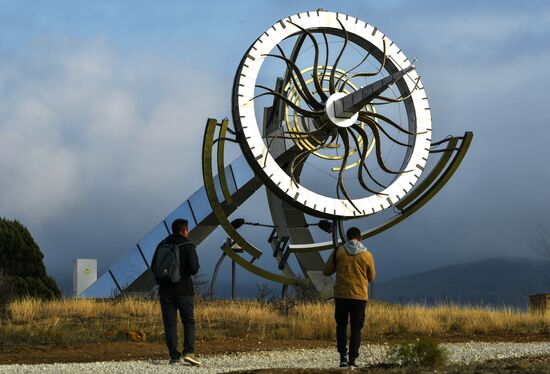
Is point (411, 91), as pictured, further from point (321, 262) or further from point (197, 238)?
point (197, 238)

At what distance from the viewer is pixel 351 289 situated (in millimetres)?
12477

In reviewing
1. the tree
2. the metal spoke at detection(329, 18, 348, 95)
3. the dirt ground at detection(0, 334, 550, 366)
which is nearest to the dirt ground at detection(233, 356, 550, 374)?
the dirt ground at detection(0, 334, 550, 366)

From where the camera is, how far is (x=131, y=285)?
28.9 meters

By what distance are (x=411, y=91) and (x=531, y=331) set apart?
5969 mm

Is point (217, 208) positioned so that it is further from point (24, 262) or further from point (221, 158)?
point (24, 262)

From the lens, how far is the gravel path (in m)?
12.4

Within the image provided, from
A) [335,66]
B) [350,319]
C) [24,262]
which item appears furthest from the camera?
[24,262]

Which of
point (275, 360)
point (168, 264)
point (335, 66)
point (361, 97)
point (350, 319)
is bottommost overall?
point (275, 360)

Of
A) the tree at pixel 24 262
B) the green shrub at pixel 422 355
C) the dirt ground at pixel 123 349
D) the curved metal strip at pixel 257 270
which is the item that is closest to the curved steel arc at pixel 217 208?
the curved metal strip at pixel 257 270

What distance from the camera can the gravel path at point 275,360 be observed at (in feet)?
→ 40.8

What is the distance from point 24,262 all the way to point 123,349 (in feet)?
34.5

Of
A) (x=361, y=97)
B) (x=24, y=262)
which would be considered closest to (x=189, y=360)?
(x=361, y=97)

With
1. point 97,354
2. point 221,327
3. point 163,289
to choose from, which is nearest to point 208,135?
point 221,327

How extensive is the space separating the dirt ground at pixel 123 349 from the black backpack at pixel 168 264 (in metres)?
2.10
